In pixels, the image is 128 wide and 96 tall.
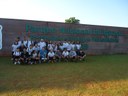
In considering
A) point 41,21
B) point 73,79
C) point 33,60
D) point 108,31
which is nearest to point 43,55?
point 33,60

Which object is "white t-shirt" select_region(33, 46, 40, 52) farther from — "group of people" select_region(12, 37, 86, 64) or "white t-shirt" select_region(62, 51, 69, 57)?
"white t-shirt" select_region(62, 51, 69, 57)

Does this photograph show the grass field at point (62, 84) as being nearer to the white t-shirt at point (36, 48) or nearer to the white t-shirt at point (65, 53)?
the white t-shirt at point (36, 48)

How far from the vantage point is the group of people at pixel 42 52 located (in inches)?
484

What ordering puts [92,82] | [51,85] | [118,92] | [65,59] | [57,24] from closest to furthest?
1. [118,92]
2. [51,85]
3. [92,82]
4. [65,59]
5. [57,24]

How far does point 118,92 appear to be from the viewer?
6.41 metres

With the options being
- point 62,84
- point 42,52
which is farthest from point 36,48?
point 62,84

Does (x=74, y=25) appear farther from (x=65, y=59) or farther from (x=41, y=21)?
(x=65, y=59)

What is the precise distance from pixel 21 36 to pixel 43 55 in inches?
127

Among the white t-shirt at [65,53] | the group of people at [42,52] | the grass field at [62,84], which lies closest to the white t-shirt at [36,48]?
the group of people at [42,52]

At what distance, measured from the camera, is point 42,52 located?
1325cm

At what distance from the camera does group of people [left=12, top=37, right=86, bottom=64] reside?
12289 millimetres

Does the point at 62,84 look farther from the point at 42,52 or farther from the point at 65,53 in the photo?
the point at 65,53

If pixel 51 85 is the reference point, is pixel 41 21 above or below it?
above

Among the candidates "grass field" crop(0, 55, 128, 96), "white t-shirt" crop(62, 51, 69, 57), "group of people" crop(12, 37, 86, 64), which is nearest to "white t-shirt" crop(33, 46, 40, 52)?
"group of people" crop(12, 37, 86, 64)
